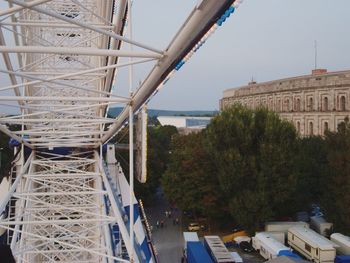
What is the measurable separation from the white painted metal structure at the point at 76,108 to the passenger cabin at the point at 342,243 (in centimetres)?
1448

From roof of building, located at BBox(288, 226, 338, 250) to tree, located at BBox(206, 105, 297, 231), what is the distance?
2.13 metres

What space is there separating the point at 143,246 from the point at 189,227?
19911 millimetres

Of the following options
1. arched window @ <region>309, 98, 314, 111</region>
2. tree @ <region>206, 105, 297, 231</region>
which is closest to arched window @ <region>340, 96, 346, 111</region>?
arched window @ <region>309, 98, 314, 111</region>

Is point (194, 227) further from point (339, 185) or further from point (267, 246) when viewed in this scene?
A: point (339, 185)

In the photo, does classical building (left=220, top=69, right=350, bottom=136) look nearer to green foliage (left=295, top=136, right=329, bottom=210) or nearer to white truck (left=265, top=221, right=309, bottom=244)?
green foliage (left=295, top=136, right=329, bottom=210)

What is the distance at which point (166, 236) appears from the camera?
28.8 metres

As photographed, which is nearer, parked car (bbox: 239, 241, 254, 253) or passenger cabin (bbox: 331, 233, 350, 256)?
passenger cabin (bbox: 331, 233, 350, 256)

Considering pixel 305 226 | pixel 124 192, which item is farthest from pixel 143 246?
pixel 305 226

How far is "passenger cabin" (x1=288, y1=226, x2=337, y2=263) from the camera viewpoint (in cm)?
2152

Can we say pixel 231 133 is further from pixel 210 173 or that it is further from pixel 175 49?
pixel 175 49

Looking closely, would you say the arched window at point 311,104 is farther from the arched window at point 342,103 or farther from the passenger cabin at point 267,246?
the passenger cabin at point 267,246

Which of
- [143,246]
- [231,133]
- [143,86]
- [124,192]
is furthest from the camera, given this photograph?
[231,133]

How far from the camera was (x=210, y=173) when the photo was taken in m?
30.7

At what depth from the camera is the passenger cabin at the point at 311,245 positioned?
21.5 m
